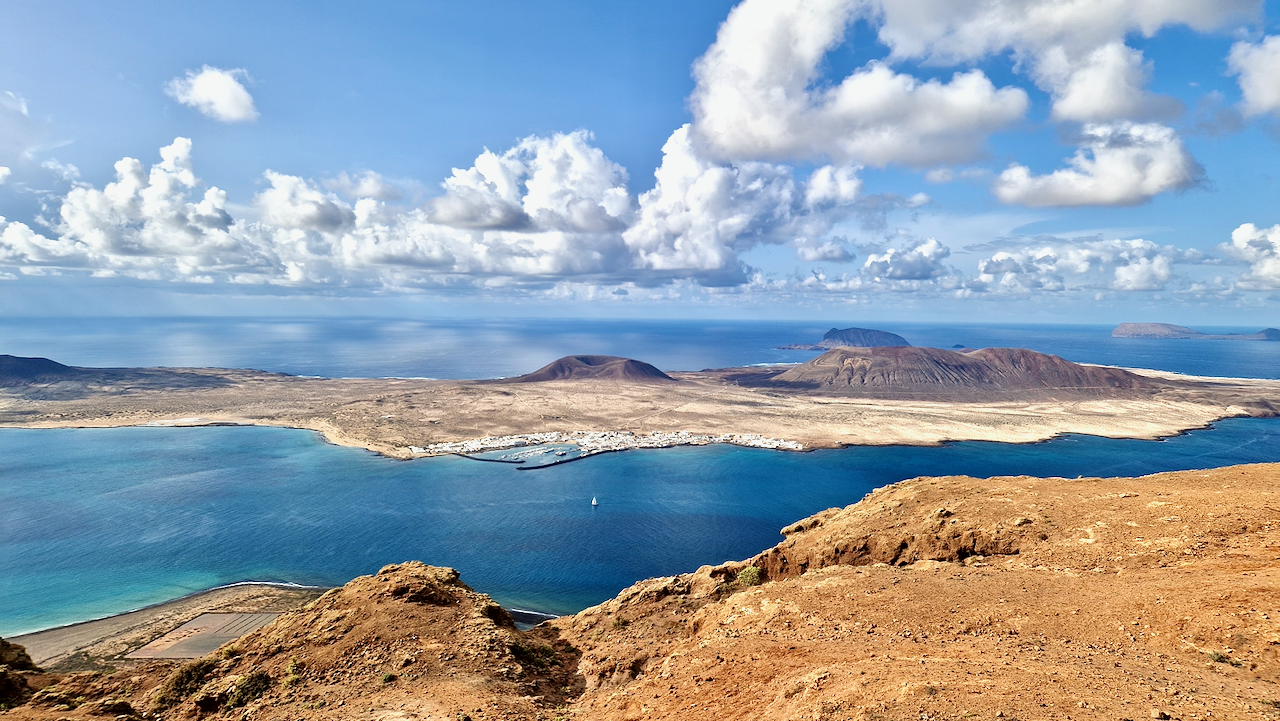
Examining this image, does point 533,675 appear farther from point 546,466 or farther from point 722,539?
point 546,466

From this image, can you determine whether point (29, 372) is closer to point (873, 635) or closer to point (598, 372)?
point (598, 372)

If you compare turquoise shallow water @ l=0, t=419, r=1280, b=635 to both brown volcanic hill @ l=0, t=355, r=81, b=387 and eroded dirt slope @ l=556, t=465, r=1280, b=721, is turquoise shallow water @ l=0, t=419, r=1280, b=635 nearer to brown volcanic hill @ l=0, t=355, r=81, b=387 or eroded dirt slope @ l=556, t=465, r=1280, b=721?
eroded dirt slope @ l=556, t=465, r=1280, b=721

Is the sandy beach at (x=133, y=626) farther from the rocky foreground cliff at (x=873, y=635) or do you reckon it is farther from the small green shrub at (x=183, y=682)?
the small green shrub at (x=183, y=682)

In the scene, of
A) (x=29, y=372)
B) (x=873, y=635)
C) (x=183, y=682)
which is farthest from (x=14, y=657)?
(x=29, y=372)

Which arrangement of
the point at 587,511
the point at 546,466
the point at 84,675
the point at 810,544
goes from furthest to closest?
the point at 546,466 → the point at 587,511 → the point at 810,544 → the point at 84,675

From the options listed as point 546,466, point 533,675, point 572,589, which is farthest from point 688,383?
point 533,675

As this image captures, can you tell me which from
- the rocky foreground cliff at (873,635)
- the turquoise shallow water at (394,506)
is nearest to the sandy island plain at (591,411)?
the turquoise shallow water at (394,506)
